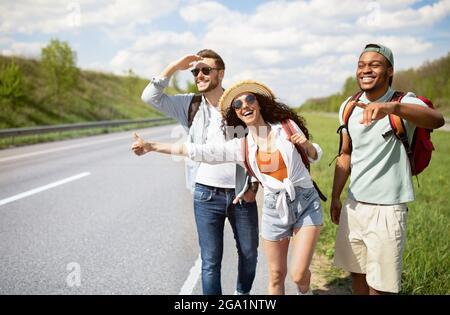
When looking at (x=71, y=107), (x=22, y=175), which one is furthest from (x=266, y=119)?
(x=71, y=107)

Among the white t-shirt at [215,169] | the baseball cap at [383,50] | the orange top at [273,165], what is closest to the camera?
Result: the baseball cap at [383,50]

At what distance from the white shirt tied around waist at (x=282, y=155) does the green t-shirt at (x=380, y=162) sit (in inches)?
10.1

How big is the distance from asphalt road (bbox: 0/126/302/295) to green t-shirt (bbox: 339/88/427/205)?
1.74 m

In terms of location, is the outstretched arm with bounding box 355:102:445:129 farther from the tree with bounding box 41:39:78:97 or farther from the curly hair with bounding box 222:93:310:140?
the tree with bounding box 41:39:78:97

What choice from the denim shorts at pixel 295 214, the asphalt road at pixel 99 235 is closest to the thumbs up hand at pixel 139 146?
the denim shorts at pixel 295 214

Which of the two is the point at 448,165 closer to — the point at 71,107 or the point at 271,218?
the point at 271,218

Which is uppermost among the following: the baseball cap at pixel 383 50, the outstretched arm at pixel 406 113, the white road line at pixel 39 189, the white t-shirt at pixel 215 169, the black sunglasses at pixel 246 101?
the baseball cap at pixel 383 50

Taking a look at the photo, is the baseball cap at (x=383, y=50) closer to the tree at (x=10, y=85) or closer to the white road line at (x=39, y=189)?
the white road line at (x=39, y=189)

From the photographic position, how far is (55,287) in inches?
151

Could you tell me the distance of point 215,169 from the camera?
2.98 metres

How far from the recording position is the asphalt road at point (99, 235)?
3992mm

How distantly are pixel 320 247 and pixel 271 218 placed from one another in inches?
111

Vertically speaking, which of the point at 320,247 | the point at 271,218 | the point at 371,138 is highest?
the point at 371,138

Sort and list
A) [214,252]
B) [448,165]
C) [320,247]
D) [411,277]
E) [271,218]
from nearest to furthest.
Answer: [271,218] < [214,252] < [411,277] < [320,247] < [448,165]
